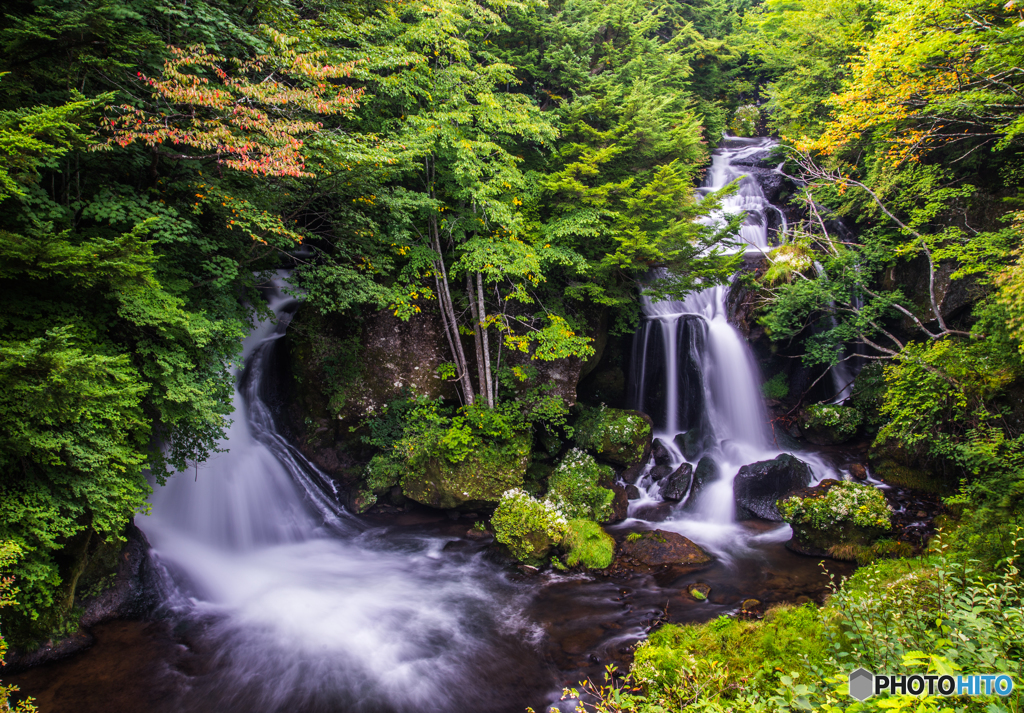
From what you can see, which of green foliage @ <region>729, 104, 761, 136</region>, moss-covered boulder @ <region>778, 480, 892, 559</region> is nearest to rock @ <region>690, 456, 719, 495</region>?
moss-covered boulder @ <region>778, 480, 892, 559</region>

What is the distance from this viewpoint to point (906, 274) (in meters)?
10.4

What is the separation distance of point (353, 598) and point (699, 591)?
589 cm

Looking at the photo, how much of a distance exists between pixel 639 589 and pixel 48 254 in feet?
29.8

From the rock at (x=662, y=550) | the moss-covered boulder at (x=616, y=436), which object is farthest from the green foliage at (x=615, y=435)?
the rock at (x=662, y=550)

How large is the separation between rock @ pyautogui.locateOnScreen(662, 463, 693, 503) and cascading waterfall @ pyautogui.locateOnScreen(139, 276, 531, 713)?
16.0 feet

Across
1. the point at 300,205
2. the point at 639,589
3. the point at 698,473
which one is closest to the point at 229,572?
the point at 300,205

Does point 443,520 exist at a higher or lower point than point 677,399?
lower

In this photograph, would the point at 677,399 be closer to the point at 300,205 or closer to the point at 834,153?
the point at 834,153

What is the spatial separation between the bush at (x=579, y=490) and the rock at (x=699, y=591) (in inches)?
91.8

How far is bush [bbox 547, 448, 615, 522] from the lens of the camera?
914 centimetres

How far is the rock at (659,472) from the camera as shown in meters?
10.9

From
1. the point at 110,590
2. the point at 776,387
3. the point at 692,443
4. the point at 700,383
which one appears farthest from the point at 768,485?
the point at 110,590

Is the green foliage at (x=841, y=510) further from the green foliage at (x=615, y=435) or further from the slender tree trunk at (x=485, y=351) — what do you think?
the slender tree trunk at (x=485, y=351)

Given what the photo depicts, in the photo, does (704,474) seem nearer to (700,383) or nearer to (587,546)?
(700,383)
